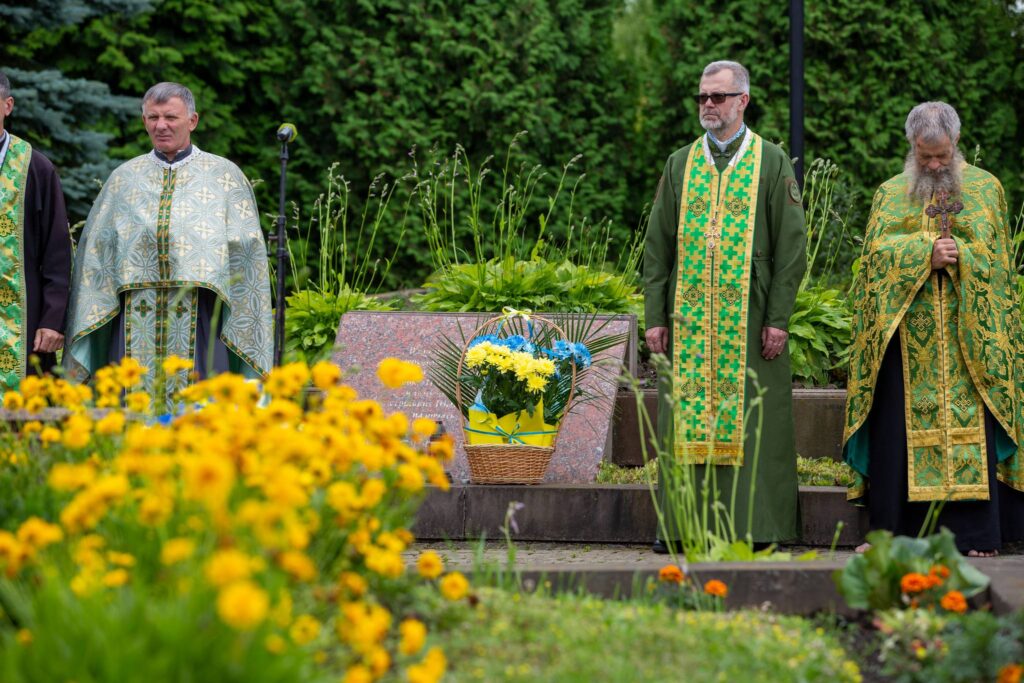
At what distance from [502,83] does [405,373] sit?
8760mm

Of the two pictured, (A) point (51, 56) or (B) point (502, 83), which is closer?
(A) point (51, 56)

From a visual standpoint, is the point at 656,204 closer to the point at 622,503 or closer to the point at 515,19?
the point at 622,503

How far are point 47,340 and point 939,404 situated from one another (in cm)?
382

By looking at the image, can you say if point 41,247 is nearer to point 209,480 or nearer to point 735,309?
point 735,309

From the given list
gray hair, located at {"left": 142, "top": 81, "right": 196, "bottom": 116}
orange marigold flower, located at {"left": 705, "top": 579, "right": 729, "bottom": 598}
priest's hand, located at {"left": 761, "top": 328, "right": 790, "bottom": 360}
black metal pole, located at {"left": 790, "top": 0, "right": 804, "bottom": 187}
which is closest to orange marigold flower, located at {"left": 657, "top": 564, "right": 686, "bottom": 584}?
orange marigold flower, located at {"left": 705, "top": 579, "right": 729, "bottom": 598}

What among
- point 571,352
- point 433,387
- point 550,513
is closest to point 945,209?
point 571,352

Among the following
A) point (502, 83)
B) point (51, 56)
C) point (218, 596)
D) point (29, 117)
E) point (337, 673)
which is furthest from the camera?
point (502, 83)

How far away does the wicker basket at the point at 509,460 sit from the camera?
628 centimetres

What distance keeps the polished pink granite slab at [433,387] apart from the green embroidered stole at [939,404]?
1430 millimetres

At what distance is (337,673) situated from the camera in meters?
2.95

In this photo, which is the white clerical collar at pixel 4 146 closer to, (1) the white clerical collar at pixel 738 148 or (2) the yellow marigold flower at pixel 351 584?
(1) the white clerical collar at pixel 738 148

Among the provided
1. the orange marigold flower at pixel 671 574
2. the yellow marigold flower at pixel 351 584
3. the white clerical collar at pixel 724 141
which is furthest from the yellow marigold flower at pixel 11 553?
the white clerical collar at pixel 724 141

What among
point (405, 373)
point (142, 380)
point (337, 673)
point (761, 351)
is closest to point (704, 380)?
point (761, 351)

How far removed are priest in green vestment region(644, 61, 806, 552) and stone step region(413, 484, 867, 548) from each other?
353mm
